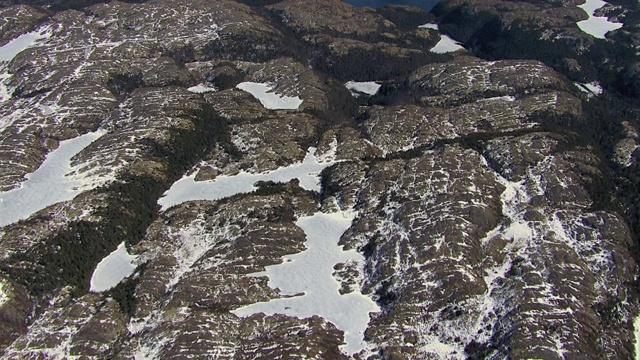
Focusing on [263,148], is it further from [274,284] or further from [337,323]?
[337,323]

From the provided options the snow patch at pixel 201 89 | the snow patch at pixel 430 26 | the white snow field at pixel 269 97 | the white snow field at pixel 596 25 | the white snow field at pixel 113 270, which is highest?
the snow patch at pixel 201 89

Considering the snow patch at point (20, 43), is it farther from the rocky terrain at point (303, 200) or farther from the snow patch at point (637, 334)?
the snow patch at point (637, 334)

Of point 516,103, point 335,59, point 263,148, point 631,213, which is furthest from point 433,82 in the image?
point 631,213

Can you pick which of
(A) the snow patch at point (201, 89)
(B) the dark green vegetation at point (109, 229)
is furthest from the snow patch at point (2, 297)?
(A) the snow patch at point (201, 89)

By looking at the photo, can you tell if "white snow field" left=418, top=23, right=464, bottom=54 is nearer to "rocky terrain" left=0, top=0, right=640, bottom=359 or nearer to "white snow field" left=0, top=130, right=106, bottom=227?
"rocky terrain" left=0, top=0, right=640, bottom=359

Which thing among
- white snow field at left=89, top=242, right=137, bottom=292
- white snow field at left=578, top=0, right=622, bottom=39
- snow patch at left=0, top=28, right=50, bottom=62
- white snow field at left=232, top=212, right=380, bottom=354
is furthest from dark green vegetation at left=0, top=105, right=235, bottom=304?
white snow field at left=578, top=0, right=622, bottom=39

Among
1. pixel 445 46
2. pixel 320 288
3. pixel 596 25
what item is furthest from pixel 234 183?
pixel 596 25

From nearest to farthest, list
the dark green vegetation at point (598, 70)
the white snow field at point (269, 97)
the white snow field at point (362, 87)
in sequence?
the dark green vegetation at point (598, 70)
the white snow field at point (269, 97)
the white snow field at point (362, 87)
